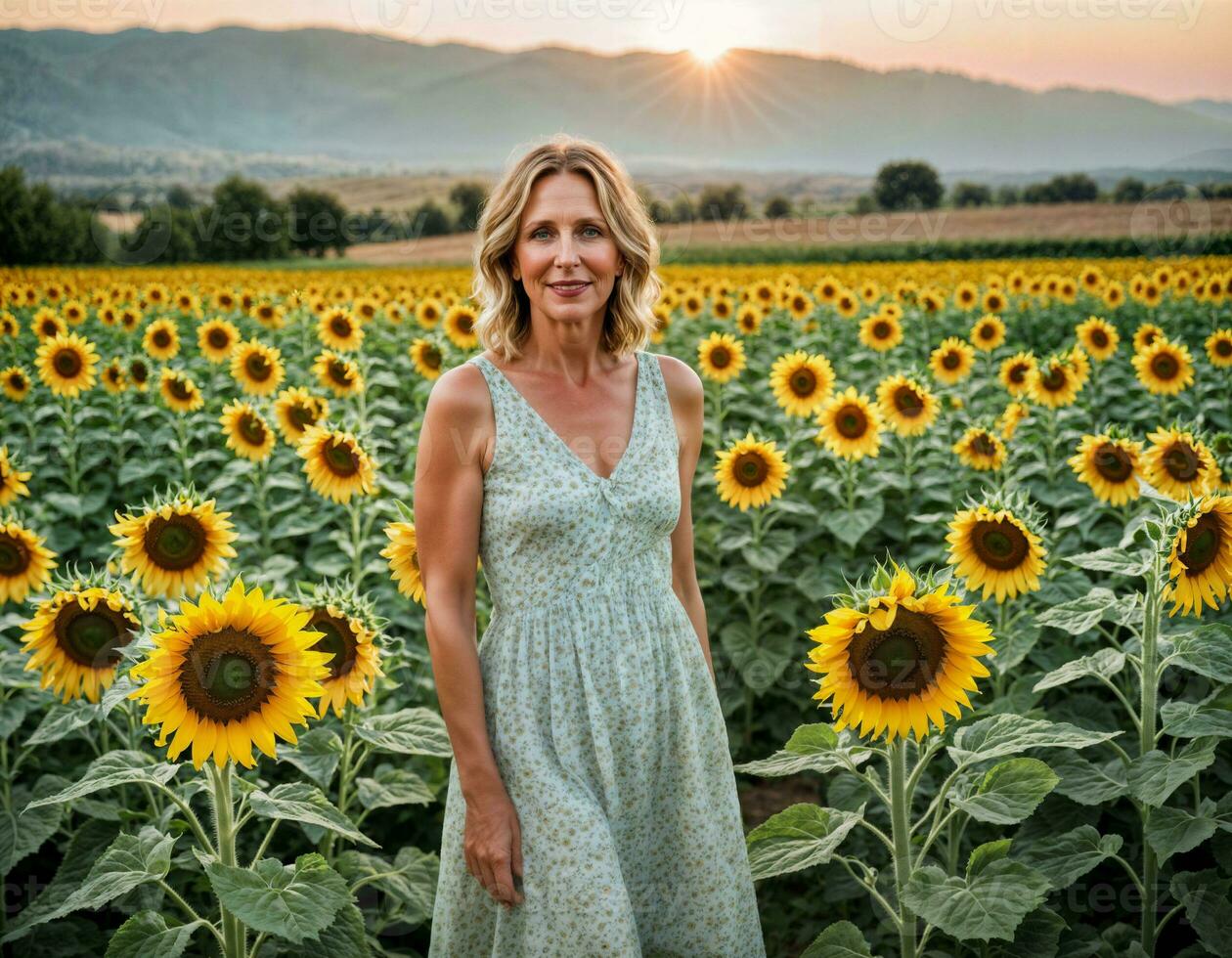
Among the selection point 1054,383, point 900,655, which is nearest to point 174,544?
point 900,655

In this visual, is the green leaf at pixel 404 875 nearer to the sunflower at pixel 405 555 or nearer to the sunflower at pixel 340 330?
the sunflower at pixel 405 555

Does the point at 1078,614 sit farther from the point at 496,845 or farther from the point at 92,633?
the point at 92,633

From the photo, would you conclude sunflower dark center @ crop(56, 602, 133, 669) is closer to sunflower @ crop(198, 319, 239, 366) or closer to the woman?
the woman

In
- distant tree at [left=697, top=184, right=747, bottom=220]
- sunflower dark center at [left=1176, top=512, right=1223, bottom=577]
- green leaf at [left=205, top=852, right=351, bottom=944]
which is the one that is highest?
distant tree at [left=697, top=184, right=747, bottom=220]

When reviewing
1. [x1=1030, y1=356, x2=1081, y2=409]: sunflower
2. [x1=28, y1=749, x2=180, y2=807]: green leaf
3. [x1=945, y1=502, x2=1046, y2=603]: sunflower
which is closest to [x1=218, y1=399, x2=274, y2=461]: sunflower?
[x1=28, y1=749, x2=180, y2=807]: green leaf

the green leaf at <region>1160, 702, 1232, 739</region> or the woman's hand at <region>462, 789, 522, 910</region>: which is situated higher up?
the green leaf at <region>1160, 702, 1232, 739</region>

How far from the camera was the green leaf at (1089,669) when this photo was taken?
117 inches

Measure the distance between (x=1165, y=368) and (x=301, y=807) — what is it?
255 inches

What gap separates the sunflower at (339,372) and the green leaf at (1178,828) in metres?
4.54

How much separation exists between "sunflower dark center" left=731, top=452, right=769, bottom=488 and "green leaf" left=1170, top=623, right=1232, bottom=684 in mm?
2467

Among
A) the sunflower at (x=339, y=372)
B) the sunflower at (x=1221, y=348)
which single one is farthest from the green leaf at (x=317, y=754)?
the sunflower at (x=1221, y=348)

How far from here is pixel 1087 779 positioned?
296 centimetres

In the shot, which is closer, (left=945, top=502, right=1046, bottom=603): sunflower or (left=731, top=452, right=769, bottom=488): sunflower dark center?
(left=945, top=502, right=1046, bottom=603): sunflower

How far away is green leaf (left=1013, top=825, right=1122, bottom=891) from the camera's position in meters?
2.78
